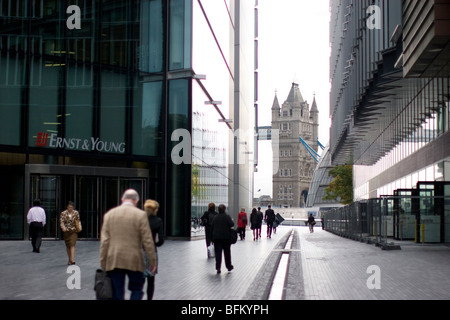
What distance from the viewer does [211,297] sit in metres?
9.65

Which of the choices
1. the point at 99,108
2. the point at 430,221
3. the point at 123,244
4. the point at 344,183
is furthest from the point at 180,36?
the point at 344,183

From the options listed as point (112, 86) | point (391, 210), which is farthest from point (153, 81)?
point (391, 210)

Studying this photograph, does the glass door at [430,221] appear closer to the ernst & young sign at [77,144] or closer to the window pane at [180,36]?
the window pane at [180,36]

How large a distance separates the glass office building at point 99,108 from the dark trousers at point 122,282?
56.2 feet

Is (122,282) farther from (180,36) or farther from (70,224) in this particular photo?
(180,36)

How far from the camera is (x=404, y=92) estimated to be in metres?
27.8

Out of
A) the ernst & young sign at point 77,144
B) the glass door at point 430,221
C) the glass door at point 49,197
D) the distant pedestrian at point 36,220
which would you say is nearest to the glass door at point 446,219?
the glass door at point 430,221

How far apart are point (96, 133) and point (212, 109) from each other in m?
9.70

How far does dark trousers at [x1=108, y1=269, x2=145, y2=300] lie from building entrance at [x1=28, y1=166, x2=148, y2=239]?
17504 mm

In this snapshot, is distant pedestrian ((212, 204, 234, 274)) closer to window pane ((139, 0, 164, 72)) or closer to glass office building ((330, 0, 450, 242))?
glass office building ((330, 0, 450, 242))

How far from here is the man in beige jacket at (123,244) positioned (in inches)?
283

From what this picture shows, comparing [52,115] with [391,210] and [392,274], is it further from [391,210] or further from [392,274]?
[392,274]

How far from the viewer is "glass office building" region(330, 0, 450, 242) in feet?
51.9

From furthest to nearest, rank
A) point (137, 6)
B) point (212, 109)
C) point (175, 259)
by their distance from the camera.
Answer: point (212, 109), point (137, 6), point (175, 259)
